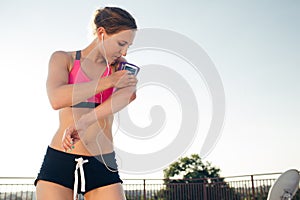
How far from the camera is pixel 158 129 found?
185 cm

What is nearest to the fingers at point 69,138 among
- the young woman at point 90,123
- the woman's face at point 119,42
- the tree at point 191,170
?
the young woman at point 90,123

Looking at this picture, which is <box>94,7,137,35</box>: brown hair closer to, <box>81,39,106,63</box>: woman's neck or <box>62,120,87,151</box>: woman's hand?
<box>81,39,106,63</box>: woman's neck

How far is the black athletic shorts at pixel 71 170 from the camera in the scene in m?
1.78

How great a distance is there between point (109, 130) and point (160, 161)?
366 mm

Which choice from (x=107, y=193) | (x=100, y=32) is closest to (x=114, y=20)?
(x=100, y=32)

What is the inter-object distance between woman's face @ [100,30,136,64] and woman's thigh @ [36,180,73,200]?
81 centimetres

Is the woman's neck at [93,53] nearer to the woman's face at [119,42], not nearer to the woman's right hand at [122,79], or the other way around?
the woman's face at [119,42]

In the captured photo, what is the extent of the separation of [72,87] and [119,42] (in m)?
0.39

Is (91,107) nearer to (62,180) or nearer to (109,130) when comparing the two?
(109,130)

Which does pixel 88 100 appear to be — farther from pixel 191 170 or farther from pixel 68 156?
pixel 191 170

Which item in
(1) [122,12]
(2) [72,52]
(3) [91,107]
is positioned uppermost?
(1) [122,12]

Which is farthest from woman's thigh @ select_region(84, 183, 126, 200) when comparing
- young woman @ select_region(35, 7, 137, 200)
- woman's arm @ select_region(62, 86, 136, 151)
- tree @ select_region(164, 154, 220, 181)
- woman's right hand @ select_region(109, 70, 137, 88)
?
tree @ select_region(164, 154, 220, 181)

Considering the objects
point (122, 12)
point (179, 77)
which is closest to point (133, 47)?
point (122, 12)

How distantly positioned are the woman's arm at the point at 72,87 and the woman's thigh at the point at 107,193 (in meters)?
0.56
